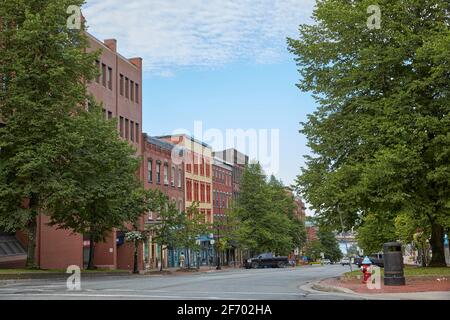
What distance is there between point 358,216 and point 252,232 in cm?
5262

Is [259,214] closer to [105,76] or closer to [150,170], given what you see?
[150,170]

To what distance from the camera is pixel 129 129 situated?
2329 inches

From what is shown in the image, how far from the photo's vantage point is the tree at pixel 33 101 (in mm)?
32031

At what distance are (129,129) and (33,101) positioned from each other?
84.3ft

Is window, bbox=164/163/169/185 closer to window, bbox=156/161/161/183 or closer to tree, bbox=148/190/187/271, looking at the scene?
window, bbox=156/161/161/183

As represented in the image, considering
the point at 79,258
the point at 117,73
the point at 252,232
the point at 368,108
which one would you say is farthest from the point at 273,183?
the point at 368,108

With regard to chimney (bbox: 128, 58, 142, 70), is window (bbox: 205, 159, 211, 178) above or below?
below

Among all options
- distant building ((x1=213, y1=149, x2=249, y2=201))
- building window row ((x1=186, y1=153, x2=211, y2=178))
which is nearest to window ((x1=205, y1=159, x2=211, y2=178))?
building window row ((x1=186, y1=153, x2=211, y2=178))

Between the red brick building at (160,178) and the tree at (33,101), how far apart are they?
25.9 m

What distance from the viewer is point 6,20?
3431 cm

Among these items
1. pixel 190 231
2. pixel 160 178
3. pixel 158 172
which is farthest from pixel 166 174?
pixel 190 231

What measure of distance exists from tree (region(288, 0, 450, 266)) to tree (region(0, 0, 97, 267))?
1290 centimetres

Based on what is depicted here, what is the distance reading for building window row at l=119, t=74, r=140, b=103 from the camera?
58.6 metres
